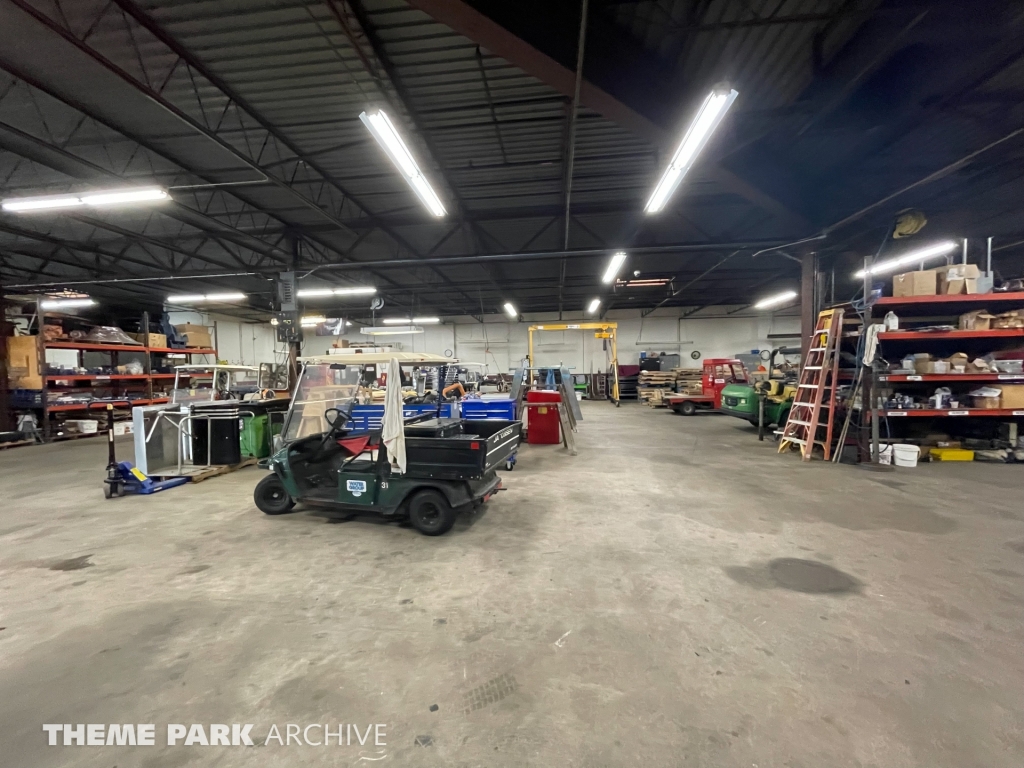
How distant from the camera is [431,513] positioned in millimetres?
3844

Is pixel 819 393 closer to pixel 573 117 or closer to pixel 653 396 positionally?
pixel 573 117

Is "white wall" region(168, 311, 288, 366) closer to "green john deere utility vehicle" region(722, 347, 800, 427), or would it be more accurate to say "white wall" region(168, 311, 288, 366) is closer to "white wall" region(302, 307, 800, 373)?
"white wall" region(302, 307, 800, 373)

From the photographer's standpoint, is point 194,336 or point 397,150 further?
point 194,336

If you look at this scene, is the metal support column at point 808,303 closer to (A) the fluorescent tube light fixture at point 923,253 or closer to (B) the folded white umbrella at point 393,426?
(A) the fluorescent tube light fixture at point 923,253

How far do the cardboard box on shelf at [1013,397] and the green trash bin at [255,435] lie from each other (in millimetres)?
12451

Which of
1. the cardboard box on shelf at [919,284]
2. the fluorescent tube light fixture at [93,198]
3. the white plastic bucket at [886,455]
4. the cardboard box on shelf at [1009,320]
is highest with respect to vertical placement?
the fluorescent tube light fixture at [93,198]

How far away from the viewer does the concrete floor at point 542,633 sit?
168 cm

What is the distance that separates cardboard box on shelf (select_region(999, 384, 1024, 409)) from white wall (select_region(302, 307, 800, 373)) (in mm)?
15052

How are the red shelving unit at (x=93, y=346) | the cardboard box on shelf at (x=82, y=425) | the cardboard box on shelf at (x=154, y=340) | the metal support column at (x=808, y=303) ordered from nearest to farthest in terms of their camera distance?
the metal support column at (x=808, y=303)
the red shelving unit at (x=93, y=346)
the cardboard box on shelf at (x=82, y=425)
the cardboard box on shelf at (x=154, y=340)

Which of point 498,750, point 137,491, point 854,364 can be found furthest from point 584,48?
point 137,491

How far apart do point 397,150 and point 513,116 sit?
187cm

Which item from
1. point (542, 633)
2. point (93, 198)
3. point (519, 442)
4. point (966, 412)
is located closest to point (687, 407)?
point (966, 412)

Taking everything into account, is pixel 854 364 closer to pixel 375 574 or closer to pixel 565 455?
pixel 565 455

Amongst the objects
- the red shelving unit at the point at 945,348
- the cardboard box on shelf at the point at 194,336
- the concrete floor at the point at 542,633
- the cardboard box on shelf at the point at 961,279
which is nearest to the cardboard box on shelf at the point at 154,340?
the cardboard box on shelf at the point at 194,336
